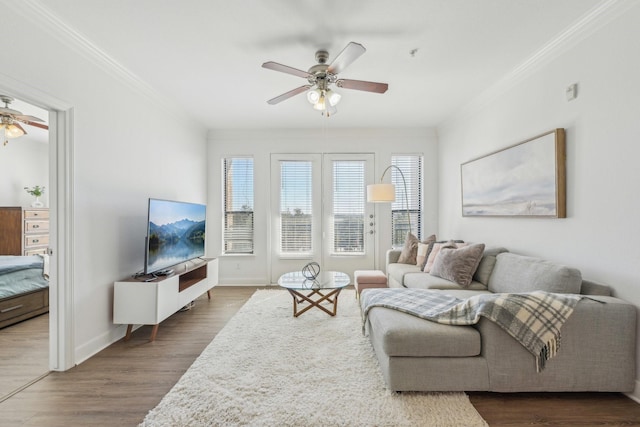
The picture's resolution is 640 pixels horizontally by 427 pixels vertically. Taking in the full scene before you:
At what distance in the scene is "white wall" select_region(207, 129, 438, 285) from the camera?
16.7ft

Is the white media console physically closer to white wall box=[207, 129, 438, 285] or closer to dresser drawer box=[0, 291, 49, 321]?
dresser drawer box=[0, 291, 49, 321]

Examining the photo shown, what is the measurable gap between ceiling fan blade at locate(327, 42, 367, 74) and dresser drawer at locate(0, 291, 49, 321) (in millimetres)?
4028

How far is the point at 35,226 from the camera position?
15.8ft

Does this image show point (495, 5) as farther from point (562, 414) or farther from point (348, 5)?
point (562, 414)

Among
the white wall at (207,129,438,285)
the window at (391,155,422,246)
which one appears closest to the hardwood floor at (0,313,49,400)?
the white wall at (207,129,438,285)

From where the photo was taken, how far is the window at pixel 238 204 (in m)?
5.19

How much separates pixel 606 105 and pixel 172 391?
362 cm

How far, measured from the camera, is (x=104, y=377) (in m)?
2.24

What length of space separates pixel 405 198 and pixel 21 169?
21.7 feet

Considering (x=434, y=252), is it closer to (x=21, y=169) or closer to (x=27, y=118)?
(x=27, y=118)

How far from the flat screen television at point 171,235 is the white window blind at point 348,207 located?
2186mm

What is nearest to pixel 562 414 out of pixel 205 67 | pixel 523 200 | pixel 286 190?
pixel 523 200

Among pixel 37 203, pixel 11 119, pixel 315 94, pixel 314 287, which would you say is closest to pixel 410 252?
pixel 314 287

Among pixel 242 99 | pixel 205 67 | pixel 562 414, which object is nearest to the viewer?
pixel 562 414
